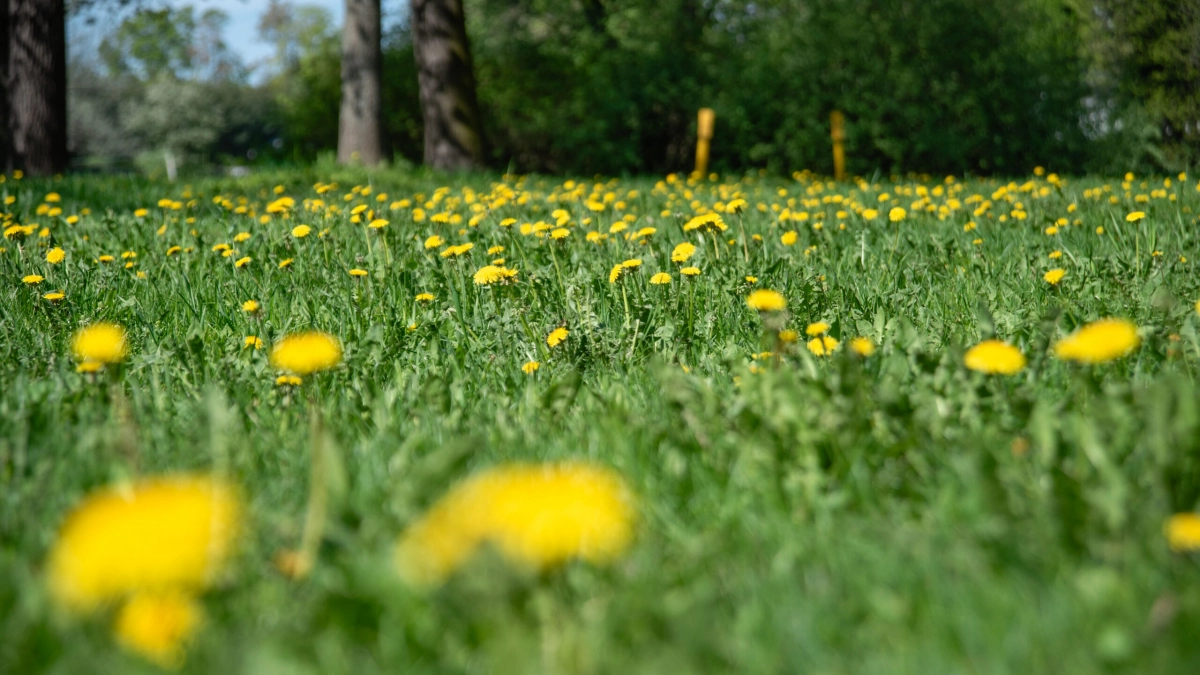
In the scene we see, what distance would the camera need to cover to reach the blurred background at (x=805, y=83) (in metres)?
11.4

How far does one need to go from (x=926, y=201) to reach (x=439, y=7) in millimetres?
7156

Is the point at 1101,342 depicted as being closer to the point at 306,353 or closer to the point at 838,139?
the point at 306,353

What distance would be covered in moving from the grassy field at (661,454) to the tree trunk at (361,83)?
8.24 metres

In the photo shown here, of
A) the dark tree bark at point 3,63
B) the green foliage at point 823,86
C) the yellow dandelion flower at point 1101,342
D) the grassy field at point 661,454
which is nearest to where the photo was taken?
the grassy field at point 661,454

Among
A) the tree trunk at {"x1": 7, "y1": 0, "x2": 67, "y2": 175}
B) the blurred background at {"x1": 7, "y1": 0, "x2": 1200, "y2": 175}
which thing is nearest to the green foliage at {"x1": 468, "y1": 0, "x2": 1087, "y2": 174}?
the blurred background at {"x1": 7, "y1": 0, "x2": 1200, "y2": 175}

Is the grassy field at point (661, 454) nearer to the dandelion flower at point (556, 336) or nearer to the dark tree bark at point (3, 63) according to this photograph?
the dandelion flower at point (556, 336)

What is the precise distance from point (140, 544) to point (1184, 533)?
1202mm

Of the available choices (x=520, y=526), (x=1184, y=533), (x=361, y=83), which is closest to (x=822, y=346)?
(x=1184, y=533)

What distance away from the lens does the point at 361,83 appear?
37.6ft

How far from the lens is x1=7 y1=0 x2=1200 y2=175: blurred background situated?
1144cm

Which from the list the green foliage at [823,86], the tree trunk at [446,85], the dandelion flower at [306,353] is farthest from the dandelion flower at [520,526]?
the green foliage at [823,86]

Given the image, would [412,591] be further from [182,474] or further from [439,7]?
[439,7]

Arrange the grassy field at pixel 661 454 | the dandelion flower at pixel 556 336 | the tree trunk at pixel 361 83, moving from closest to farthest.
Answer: the grassy field at pixel 661 454 → the dandelion flower at pixel 556 336 → the tree trunk at pixel 361 83

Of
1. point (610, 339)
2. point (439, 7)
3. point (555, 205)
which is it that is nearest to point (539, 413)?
point (610, 339)
